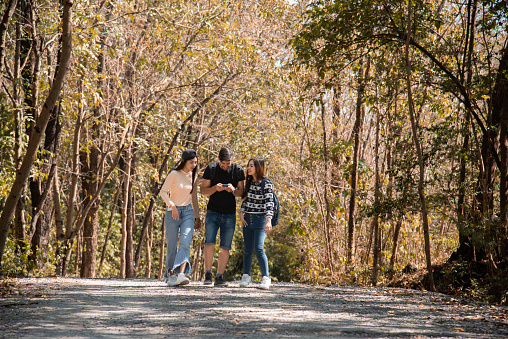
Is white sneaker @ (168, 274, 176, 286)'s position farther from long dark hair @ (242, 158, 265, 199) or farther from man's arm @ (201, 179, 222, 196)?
long dark hair @ (242, 158, 265, 199)

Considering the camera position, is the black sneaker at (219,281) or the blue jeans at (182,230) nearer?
the blue jeans at (182,230)

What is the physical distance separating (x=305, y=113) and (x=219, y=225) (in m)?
6.21

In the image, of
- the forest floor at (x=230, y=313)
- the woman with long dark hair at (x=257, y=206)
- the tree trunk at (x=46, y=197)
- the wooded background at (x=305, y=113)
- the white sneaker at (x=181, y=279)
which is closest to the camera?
the forest floor at (x=230, y=313)

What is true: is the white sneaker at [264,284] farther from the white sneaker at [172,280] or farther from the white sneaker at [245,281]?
the white sneaker at [172,280]

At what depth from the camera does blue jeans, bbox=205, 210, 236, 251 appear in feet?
26.2

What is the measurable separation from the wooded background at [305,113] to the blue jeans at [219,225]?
269 cm

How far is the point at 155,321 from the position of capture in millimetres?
→ 5098

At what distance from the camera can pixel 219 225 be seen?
8102mm

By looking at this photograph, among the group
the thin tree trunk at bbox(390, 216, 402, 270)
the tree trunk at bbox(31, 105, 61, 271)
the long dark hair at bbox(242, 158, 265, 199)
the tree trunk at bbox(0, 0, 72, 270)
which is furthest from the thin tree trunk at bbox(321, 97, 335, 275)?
the tree trunk at bbox(0, 0, 72, 270)

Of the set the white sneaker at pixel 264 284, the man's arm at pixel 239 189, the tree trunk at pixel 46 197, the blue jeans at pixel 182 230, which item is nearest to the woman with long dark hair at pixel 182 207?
the blue jeans at pixel 182 230

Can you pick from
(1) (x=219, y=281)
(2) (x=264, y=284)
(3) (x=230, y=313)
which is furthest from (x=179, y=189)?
(3) (x=230, y=313)

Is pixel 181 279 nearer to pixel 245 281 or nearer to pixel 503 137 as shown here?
pixel 245 281

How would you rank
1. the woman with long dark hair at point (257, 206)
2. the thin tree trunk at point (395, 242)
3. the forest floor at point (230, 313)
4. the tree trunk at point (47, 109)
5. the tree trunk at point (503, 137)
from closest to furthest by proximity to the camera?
the forest floor at point (230, 313) → the tree trunk at point (47, 109) → the woman with long dark hair at point (257, 206) → the tree trunk at point (503, 137) → the thin tree trunk at point (395, 242)

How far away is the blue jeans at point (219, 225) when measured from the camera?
26.2 ft
